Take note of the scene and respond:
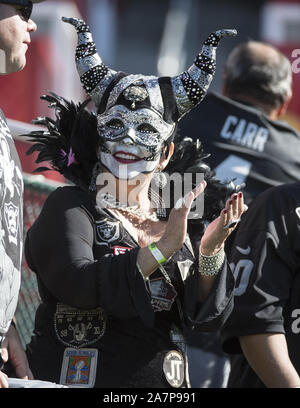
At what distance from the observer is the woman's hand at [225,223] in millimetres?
3246

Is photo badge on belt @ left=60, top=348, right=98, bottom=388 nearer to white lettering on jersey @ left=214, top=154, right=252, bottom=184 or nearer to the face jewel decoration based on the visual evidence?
the face jewel decoration

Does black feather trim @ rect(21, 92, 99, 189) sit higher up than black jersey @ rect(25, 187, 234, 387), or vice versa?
black feather trim @ rect(21, 92, 99, 189)

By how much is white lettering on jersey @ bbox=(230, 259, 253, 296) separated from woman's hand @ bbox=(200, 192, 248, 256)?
15.6 inches

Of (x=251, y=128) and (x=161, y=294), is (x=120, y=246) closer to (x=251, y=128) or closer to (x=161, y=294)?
(x=161, y=294)

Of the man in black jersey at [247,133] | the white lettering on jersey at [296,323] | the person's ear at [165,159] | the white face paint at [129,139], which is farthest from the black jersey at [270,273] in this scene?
the man in black jersey at [247,133]

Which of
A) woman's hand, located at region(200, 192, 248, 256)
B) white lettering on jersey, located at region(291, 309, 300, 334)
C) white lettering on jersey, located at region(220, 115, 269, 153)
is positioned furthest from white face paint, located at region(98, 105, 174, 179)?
white lettering on jersey, located at region(220, 115, 269, 153)

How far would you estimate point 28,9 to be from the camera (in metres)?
3.23

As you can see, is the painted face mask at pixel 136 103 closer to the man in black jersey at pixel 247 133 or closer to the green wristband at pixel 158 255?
the green wristband at pixel 158 255

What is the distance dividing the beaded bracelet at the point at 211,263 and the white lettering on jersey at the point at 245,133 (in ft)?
4.85

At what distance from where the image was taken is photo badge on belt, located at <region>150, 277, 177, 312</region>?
3.39 m

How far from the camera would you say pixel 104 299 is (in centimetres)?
316

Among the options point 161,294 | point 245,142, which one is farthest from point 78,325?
point 245,142

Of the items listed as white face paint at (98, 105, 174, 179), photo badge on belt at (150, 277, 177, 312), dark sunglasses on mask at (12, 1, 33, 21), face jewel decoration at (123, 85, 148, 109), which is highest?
dark sunglasses on mask at (12, 1, 33, 21)

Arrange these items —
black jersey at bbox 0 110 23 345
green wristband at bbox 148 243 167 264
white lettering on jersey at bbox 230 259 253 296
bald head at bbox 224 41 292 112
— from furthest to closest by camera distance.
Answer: bald head at bbox 224 41 292 112 < white lettering on jersey at bbox 230 259 253 296 < green wristband at bbox 148 243 167 264 < black jersey at bbox 0 110 23 345
